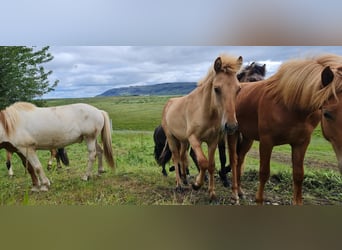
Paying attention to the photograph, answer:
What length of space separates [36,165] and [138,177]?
A: 59 centimetres

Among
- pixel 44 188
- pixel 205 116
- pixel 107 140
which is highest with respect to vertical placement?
pixel 205 116

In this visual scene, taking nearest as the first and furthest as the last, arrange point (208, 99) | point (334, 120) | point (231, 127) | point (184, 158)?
1. point (334, 120)
2. point (231, 127)
3. point (208, 99)
4. point (184, 158)


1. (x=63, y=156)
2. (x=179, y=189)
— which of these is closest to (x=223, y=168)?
(x=179, y=189)

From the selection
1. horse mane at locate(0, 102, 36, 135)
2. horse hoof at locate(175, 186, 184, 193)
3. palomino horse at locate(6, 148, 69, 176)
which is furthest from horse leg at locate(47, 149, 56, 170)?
horse hoof at locate(175, 186, 184, 193)

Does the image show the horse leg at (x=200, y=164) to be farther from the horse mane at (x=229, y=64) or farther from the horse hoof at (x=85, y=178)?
the horse hoof at (x=85, y=178)

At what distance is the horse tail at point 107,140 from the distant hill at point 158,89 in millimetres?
145

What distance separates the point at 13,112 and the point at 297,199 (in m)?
1.66

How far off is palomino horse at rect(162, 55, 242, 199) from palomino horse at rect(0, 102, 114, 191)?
1.26ft

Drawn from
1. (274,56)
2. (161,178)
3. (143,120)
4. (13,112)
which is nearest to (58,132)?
(13,112)

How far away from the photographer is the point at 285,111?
225 centimetres

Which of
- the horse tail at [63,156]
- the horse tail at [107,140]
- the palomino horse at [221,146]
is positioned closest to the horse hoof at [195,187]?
the palomino horse at [221,146]

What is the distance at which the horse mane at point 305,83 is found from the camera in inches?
83.0

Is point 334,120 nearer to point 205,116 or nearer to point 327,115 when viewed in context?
point 327,115
